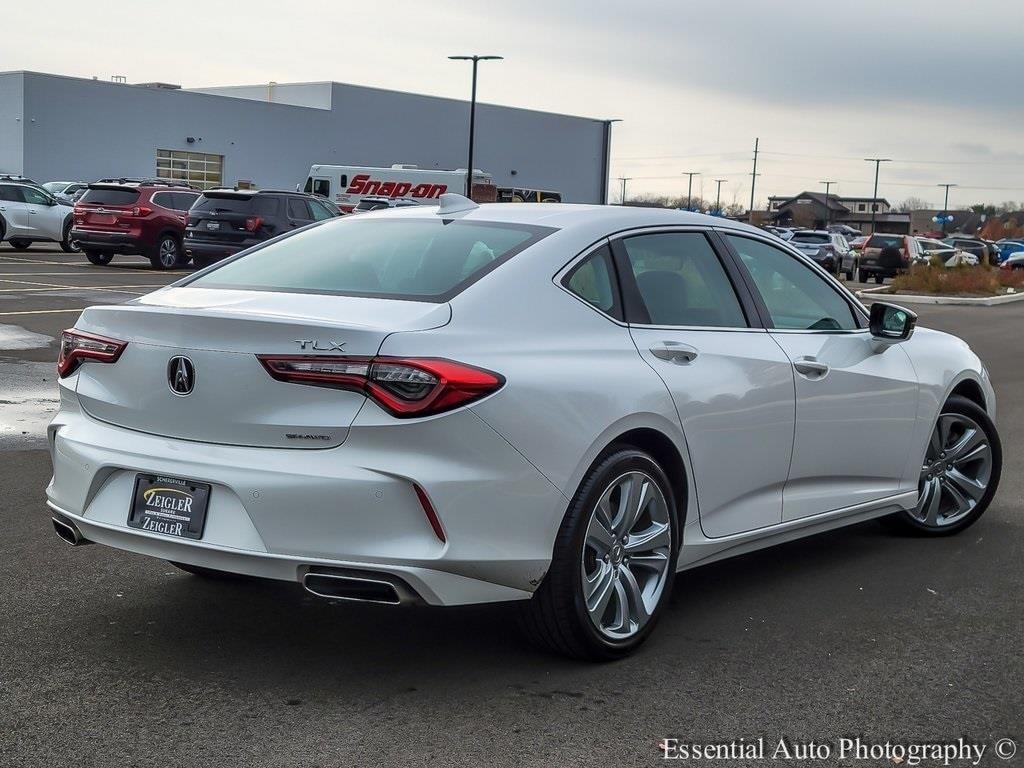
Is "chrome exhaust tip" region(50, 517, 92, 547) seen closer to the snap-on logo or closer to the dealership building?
the snap-on logo

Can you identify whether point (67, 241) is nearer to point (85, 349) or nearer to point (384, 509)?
point (85, 349)

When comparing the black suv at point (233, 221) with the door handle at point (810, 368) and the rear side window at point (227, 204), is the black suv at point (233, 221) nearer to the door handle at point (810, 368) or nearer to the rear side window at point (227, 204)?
the rear side window at point (227, 204)

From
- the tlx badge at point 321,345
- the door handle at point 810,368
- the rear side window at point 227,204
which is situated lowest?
the rear side window at point 227,204

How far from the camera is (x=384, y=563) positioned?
408cm

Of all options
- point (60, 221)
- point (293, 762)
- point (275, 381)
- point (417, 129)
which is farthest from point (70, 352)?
point (417, 129)

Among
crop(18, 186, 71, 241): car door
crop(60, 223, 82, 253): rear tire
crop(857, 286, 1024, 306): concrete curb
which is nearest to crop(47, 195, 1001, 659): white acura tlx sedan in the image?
crop(857, 286, 1024, 306): concrete curb

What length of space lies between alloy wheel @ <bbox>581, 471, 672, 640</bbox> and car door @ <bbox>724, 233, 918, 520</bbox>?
0.93 metres

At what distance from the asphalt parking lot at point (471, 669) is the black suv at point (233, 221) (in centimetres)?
2003

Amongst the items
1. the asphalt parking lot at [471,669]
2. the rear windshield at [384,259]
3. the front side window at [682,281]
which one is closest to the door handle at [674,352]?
the front side window at [682,281]

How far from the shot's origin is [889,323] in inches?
246

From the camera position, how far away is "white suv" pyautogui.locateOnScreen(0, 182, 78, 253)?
A: 1258 inches

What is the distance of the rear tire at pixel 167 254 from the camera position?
2930 centimetres

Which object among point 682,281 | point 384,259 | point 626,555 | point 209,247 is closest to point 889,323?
point 682,281

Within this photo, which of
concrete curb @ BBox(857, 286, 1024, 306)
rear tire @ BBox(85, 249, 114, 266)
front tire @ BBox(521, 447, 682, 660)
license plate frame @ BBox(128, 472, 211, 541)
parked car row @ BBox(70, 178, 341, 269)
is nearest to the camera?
license plate frame @ BBox(128, 472, 211, 541)
